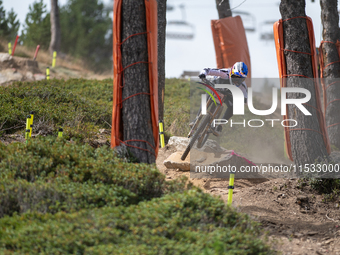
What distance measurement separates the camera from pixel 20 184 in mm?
4258

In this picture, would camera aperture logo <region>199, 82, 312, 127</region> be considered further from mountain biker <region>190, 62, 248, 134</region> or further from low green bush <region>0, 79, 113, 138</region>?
low green bush <region>0, 79, 113, 138</region>

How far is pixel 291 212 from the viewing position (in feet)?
20.1

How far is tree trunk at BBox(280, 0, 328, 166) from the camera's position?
660 centimetres

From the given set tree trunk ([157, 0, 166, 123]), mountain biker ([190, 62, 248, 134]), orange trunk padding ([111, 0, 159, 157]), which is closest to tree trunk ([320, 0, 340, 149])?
mountain biker ([190, 62, 248, 134])

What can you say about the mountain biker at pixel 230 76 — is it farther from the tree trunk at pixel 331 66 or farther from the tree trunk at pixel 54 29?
the tree trunk at pixel 54 29

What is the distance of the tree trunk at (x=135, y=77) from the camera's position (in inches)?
222

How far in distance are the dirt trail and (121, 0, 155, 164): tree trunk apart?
5.72 feet

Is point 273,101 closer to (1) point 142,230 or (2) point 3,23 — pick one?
(1) point 142,230

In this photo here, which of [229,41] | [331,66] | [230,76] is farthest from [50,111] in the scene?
[331,66]

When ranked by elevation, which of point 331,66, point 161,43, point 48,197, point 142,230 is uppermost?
point 161,43

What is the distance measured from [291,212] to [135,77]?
330 centimetres

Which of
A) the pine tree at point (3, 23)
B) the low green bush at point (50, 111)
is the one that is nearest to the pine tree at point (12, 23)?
the pine tree at point (3, 23)

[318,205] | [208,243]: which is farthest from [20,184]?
[318,205]

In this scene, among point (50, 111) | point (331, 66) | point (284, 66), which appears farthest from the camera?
point (331, 66)
